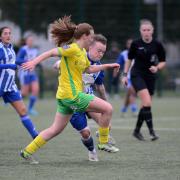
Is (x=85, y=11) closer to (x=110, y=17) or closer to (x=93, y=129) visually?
(x=110, y=17)

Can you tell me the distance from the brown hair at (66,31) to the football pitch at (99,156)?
5.13 ft

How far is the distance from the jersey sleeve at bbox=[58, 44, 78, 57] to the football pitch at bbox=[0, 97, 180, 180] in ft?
4.51

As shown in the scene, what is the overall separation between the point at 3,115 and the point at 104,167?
34.0 ft

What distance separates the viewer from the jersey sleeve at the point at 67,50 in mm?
8773

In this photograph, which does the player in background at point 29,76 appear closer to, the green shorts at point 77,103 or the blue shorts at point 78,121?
the blue shorts at point 78,121

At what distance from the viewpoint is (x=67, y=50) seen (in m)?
8.84

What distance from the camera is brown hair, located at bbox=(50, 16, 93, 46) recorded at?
8961 millimetres

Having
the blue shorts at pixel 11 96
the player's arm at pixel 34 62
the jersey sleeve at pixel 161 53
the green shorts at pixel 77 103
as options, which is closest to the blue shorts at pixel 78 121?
the green shorts at pixel 77 103

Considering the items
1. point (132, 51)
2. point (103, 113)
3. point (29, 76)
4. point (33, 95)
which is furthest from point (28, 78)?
point (103, 113)

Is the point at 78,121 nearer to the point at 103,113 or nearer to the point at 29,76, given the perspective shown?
the point at 103,113

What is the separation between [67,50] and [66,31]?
0.28 metres

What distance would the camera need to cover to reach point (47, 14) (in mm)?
28297

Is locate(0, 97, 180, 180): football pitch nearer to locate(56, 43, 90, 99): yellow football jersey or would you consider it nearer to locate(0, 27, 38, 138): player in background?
locate(0, 27, 38, 138): player in background

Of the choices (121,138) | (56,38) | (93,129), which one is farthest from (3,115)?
(56,38)
